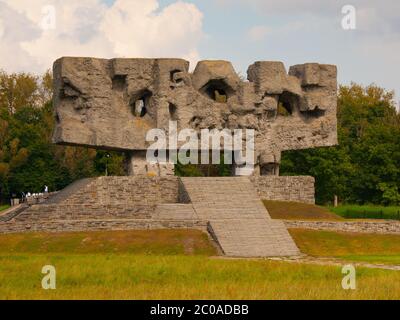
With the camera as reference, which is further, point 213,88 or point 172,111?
point 213,88

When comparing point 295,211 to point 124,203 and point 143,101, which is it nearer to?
point 124,203

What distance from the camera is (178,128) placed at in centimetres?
4838

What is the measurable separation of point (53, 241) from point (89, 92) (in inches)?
393

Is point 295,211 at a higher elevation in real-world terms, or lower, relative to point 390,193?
lower

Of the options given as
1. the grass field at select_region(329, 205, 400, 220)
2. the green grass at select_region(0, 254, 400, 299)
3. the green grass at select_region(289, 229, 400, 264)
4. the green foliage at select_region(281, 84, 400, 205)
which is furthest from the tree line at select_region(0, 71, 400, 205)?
the green grass at select_region(0, 254, 400, 299)

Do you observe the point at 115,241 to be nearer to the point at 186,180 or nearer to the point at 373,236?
the point at 186,180

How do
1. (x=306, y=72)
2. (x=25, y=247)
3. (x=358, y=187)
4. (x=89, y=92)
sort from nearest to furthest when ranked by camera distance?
(x=25, y=247), (x=89, y=92), (x=306, y=72), (x=358, y=187)

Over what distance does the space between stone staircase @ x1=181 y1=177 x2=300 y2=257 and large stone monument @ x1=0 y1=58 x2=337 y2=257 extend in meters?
0.05

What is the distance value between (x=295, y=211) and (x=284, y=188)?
2.47 meters

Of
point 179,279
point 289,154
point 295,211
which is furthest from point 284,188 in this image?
point 179,279

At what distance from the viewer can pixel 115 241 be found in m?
38.9

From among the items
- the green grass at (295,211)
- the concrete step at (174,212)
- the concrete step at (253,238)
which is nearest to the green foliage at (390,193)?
the green grass at (295,211)
